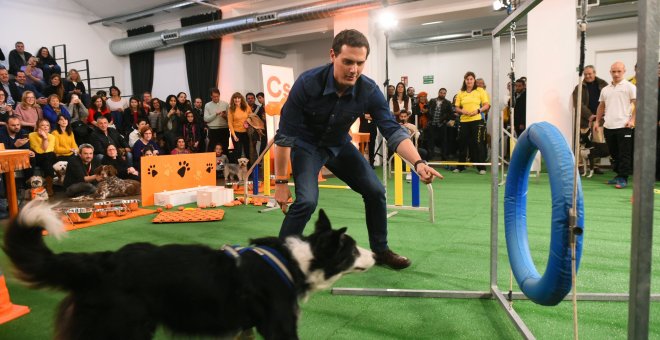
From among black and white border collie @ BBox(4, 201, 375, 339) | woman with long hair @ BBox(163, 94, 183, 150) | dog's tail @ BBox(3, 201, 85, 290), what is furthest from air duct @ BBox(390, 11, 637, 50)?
dog's tail @ BBox(3, 201, 85, 290)

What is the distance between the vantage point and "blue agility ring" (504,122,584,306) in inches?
61.5

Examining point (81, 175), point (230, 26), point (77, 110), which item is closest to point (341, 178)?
point (81, 175)

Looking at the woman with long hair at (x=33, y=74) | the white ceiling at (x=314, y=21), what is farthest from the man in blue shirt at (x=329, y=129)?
the woman with long hair at (x=33, y=74)

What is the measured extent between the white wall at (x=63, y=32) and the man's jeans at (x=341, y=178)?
1282 centimetres

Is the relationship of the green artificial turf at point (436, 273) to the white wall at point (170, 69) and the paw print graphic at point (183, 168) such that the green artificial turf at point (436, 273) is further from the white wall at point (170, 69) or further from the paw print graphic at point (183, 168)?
the white wall at point (170, 69)

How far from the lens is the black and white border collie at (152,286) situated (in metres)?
1.47

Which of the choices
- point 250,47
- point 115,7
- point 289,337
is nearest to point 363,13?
point 250,47

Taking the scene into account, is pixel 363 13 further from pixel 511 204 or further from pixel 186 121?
pixel 511 204

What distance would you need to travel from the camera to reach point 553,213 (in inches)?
63.0

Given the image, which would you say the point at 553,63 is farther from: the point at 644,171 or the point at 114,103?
the point at 114,103

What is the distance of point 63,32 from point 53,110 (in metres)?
6.69

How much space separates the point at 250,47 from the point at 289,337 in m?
13.1

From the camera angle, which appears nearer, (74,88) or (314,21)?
(74,88)

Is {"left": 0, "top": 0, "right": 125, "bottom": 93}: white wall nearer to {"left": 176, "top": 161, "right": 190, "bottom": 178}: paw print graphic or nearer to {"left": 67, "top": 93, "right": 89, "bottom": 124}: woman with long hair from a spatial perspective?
{"left": 67, "top": 93, "right": 89, "bottom": 124}: woman with long hair
